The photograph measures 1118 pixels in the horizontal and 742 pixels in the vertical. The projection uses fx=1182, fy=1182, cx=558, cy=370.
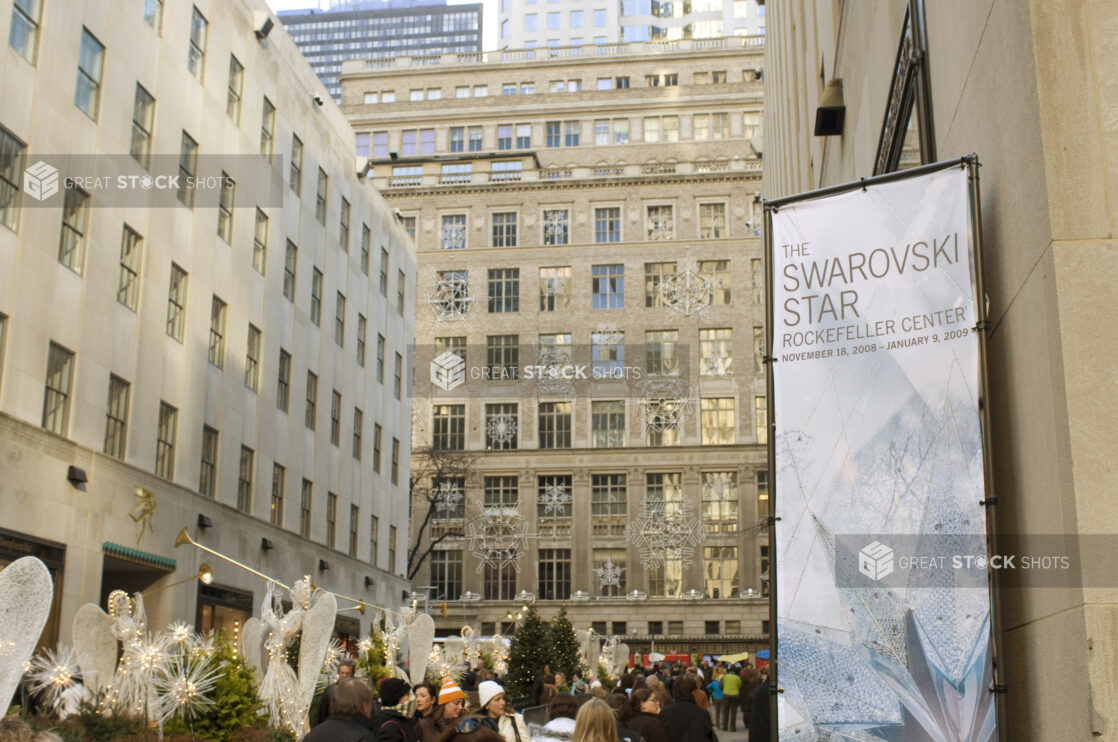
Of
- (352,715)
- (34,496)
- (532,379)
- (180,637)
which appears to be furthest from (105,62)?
(532,379)

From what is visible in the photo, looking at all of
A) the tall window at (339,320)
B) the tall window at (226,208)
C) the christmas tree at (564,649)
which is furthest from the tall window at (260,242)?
the christmas tree at (564,649)

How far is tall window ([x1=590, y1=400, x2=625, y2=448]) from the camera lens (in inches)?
2837

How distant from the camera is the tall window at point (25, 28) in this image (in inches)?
842

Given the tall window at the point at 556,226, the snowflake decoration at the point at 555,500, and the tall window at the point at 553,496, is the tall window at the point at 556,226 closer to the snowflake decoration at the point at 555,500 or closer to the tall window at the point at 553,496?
the tall window at the point at 553,496

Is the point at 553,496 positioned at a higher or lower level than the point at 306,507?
higher

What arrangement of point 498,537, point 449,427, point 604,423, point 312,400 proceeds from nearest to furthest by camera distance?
point 312,400
point 498,537
point 604,423
point 449,427

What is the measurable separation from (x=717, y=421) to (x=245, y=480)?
41873 mm

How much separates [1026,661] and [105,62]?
23.4 metres

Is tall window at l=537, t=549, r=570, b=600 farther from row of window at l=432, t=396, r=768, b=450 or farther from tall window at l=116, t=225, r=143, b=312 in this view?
tall window at l=116, t=225, r=143, b=312

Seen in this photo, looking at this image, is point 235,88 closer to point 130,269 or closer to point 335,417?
point 130,269

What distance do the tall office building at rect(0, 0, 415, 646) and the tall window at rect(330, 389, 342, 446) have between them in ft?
0.44

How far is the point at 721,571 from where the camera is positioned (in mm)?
68062

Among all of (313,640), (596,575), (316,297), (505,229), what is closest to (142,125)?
(316,297)

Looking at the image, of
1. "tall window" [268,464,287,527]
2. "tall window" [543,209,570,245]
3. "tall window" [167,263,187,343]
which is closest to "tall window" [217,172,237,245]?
"tall window" [167,263,187,343]
